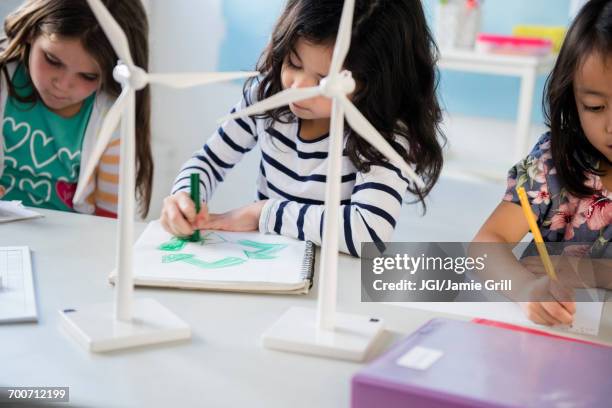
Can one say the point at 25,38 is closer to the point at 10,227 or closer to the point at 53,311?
the point at 10,227

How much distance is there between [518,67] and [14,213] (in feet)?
6.15

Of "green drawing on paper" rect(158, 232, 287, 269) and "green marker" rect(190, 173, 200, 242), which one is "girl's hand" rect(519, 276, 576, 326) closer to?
"green drawing on paper" rect(158, 232, 287, 269)

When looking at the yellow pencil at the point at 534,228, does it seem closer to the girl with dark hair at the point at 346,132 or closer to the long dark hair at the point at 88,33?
the girl with dark hair at the point at 346,132

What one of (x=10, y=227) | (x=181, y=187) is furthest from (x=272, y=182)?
(x=10, y=227)

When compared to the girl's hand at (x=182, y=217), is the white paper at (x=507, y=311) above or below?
below

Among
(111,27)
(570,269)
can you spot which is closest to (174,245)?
(111,27)

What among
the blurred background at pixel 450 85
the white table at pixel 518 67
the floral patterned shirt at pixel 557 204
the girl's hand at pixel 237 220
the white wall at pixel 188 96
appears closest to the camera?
the girl's hand at pixel 237 220

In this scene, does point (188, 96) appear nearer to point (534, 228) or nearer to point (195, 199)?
point (195, 199)

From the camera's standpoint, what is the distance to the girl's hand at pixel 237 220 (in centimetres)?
116

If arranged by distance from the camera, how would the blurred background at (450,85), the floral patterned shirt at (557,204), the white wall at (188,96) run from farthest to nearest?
the white wall at (188,96) → the blurred background at (450,85) → the floral patterned shirt at (557,204)

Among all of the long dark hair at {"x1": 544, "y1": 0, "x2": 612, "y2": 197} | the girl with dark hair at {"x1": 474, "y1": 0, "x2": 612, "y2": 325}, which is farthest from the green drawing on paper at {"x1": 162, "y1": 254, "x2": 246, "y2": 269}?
the long dark hair at {"x1": 544, "y1": 0, "x2": 612, "y2": 197}

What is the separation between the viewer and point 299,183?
137 cm

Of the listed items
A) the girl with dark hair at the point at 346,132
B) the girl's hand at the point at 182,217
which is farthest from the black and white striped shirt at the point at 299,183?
the girl's hand at the point at 182,217

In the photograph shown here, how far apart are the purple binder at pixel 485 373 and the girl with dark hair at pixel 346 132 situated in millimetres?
406
